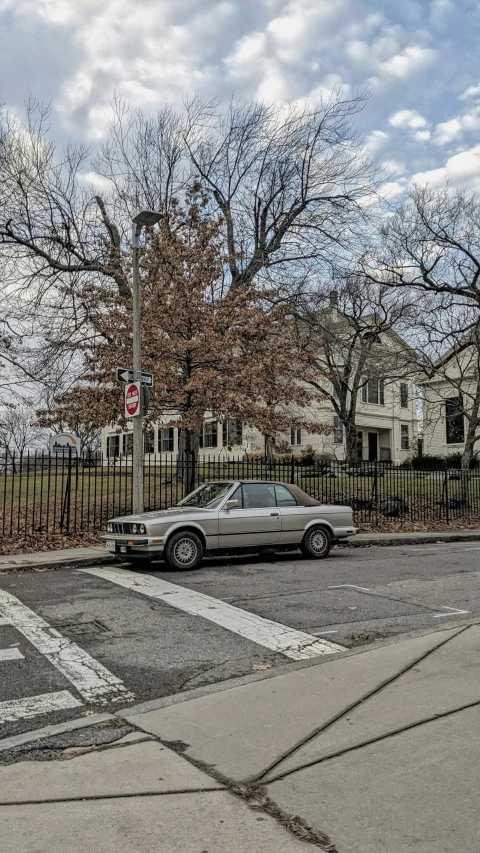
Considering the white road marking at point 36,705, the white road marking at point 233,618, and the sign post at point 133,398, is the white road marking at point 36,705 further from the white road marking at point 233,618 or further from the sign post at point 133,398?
the sign post at point 133,398

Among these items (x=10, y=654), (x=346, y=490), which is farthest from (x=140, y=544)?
(x=346, y=490)

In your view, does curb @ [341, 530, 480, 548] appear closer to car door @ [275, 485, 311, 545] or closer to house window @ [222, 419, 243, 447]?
car door @ [275, 485, 311, 545]

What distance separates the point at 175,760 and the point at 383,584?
246 inches

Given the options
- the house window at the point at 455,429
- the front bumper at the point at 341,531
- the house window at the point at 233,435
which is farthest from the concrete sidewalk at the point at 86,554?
the house window at the point at 455,429

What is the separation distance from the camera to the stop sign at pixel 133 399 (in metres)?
13.2

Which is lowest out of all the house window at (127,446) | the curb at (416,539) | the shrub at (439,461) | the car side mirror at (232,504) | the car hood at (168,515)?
the curb at (416,539)

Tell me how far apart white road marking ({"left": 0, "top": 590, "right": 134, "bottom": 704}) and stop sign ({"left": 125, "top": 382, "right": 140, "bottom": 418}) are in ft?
19.3

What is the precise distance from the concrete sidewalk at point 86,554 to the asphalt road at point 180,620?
0.63 m

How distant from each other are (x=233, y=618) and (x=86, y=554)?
19.1 feet

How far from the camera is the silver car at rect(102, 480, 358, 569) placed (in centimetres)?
1080

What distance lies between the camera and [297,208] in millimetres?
23719

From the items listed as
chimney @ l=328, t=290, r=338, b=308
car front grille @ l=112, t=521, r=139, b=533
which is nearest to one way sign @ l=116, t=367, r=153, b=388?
car front grille @ l=112, t=521, r=139, b=533

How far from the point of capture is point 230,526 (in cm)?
1151

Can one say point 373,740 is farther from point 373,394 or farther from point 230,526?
point 373,394
